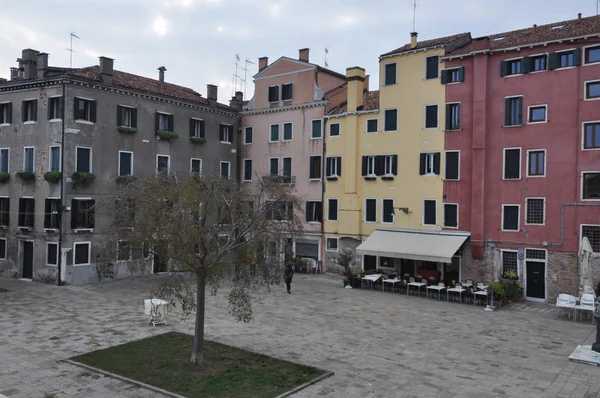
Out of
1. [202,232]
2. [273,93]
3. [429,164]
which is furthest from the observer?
[273,93]

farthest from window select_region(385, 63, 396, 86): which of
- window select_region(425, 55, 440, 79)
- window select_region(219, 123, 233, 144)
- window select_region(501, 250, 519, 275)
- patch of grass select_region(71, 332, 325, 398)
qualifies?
patch of grass select_region(71, 332, 325, 398)

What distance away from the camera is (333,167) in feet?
113

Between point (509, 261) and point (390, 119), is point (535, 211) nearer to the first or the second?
point (509, 261)

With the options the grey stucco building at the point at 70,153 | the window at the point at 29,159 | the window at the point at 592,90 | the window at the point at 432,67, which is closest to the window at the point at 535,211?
the window at the point at 592,90

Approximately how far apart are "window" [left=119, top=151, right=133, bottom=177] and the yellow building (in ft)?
41.7

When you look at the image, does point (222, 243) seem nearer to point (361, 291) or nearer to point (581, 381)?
point (581, 381)

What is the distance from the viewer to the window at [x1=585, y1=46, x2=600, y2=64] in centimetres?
2442

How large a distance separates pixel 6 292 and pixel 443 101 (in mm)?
25393

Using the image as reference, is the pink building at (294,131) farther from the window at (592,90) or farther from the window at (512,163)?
the window at (592,90)

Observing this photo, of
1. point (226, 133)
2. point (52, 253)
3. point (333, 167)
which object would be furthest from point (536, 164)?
point (52, 253)

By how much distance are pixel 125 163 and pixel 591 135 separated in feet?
84.2

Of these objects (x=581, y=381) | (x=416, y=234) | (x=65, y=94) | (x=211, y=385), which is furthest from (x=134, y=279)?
(x=581, y=381)

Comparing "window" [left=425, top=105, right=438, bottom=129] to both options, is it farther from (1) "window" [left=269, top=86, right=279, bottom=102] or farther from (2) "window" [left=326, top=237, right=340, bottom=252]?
(1) "window" [left=269, top=86, right=279, bottom=102]

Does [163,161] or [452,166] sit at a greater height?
[163,161]
